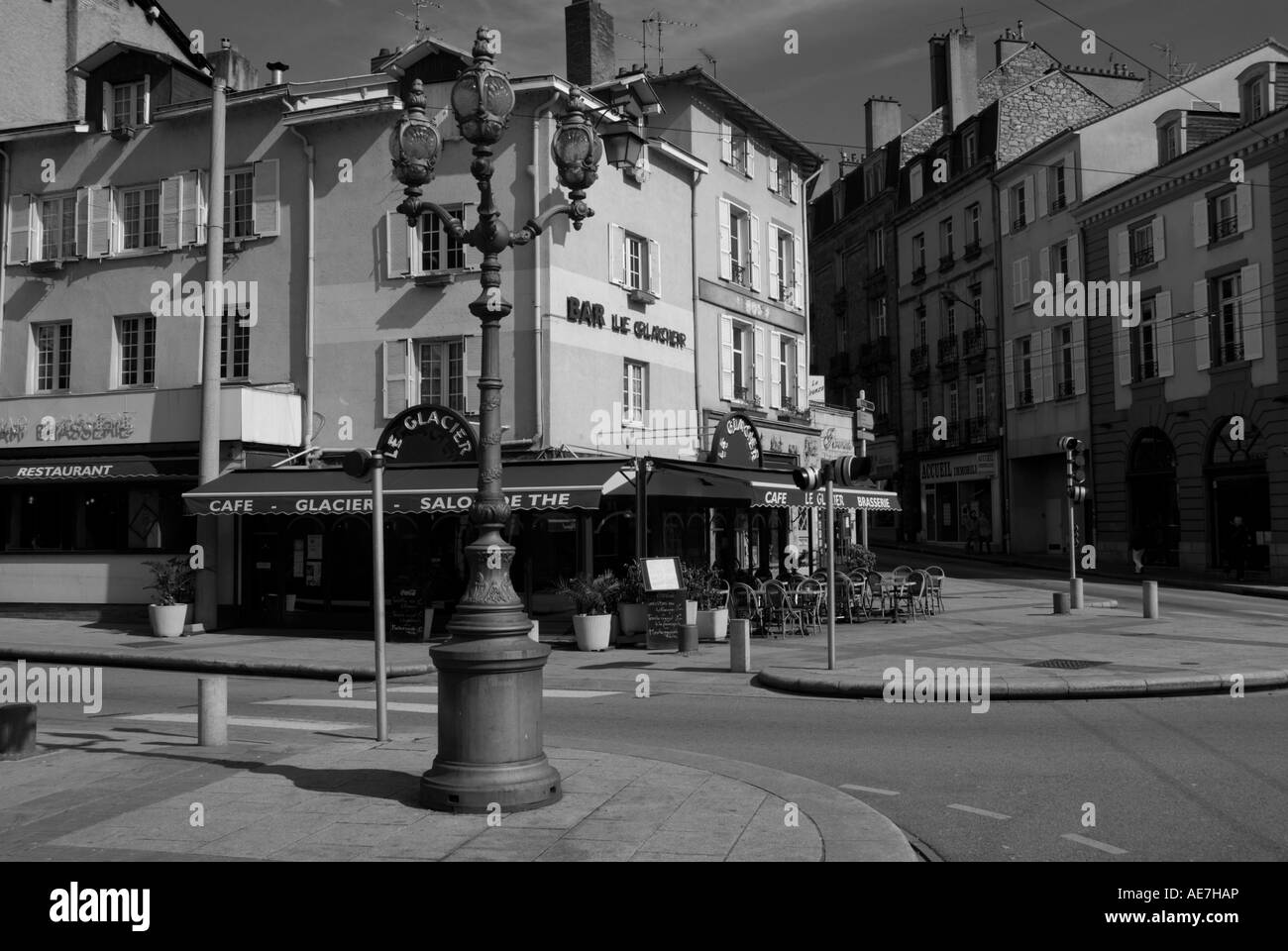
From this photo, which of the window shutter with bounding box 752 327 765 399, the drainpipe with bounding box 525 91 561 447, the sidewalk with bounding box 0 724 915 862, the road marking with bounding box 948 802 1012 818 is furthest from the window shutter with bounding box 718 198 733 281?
the road marking with bounding box 948 802 1012 818

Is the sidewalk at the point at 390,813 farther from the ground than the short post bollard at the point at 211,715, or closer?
closer

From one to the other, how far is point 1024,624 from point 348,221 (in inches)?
586

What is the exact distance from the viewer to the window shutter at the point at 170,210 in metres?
23.4

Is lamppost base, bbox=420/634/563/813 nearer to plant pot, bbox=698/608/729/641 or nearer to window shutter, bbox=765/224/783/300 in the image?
plant pot, bbox=698/608/729/641

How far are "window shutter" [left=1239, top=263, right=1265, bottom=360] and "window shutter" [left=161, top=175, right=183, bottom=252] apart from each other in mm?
26018

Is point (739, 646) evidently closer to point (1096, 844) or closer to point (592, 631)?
point (592, 631)

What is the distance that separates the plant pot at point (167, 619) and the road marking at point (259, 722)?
847 cm

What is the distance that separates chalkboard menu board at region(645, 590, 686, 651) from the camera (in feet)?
56.2

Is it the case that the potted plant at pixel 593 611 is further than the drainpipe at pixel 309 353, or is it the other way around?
the drainpipe at pixel 309 353

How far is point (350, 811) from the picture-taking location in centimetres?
686

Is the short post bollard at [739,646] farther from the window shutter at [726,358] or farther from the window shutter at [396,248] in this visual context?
the window shutter at [726,358]

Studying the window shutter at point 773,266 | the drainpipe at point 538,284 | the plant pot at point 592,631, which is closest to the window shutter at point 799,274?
the window shutter at point 773,266
